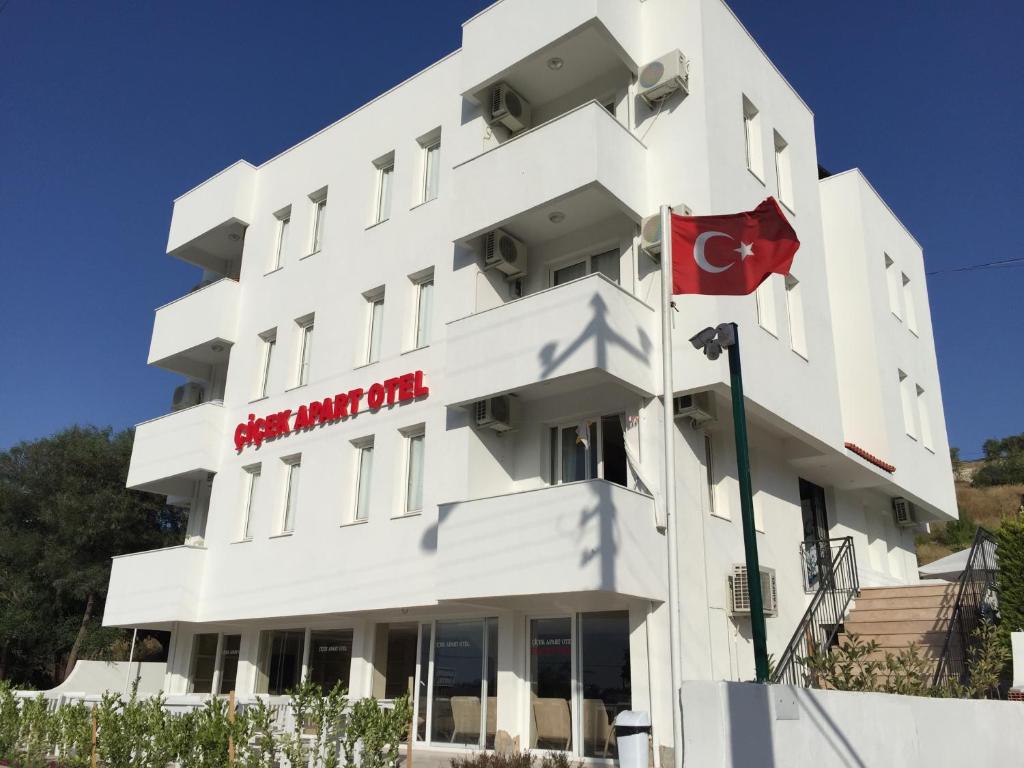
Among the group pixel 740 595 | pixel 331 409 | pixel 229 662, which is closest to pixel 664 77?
pixel 740 595

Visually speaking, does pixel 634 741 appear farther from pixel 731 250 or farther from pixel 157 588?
pixel 157 588

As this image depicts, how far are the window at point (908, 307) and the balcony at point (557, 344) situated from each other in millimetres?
11812

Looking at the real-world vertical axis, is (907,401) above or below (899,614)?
above

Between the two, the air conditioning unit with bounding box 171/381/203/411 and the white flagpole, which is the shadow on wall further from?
the air conditioning unit with bounding box 171/381/203/411

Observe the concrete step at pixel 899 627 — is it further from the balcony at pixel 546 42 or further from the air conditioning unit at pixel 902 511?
the balcony at pixel 546 42

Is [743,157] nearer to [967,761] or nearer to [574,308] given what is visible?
[574,308]

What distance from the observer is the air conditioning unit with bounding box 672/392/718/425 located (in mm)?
13977

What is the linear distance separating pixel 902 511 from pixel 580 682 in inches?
463

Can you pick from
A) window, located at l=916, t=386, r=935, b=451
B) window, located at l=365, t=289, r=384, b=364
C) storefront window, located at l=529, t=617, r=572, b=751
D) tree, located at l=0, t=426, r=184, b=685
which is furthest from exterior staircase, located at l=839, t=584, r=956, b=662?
tree, located at l=0, t=426, r=184, b=685

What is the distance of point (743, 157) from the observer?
53.5 ft

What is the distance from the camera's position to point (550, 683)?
14102mm

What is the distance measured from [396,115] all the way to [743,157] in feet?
24.8

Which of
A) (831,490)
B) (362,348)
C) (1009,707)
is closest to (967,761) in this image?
(1009,707)

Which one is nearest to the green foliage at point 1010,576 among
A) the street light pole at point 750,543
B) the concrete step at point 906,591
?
the concrete step at point 906,591
